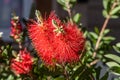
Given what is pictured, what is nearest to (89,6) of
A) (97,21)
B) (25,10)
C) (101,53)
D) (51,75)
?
(97,21)

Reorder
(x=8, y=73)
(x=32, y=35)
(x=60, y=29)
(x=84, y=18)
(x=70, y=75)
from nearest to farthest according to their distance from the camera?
(x=60, y=29)
(x=32, y=35)
(x=70, y=75)
(x=8, y=73)
(x=84, y=18)

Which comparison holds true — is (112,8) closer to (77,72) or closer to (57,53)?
(77,72)

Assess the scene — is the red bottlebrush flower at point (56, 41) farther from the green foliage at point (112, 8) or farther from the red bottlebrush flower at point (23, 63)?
the green foliage at point (112, 8)

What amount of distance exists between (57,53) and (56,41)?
3 cm

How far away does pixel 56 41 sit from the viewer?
0.95 m

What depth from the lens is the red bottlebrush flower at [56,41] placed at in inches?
37.2

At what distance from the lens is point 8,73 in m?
1.43

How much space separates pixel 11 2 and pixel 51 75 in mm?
2825

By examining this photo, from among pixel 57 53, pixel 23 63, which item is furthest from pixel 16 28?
pixel 57 53

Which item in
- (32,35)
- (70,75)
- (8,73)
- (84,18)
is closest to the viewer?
(32,35)

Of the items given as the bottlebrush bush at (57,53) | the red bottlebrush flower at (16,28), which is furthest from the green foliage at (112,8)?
the red bottlebrush flower at (16,28)

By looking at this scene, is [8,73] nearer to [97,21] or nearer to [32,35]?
[32,35]

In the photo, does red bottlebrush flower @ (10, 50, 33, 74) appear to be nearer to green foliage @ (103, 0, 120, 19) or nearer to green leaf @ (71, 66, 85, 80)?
green leaf @ (71, 66, 85, 80)

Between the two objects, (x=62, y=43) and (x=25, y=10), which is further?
(x=25, y=10)
